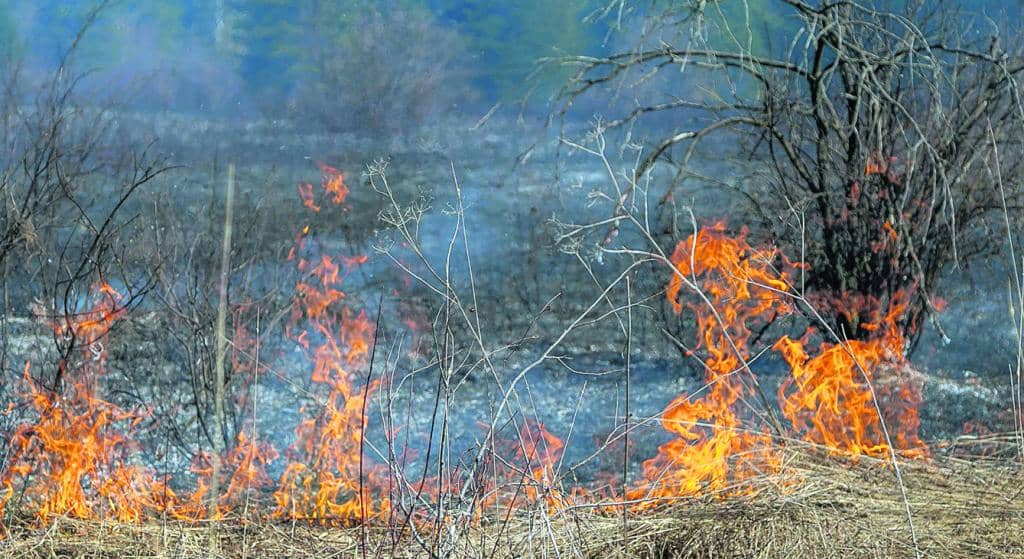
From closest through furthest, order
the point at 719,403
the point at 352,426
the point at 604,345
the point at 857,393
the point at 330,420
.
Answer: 1. the point at 352,426
2. the point at 719,403
3. the point at 857,393
4. the point at 330,420
5. the point at 604,345

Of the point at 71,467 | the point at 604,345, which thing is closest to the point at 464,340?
the point at 604,345

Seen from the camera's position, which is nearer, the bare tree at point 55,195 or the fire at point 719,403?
the fire at point 719,403

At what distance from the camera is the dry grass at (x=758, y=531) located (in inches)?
127

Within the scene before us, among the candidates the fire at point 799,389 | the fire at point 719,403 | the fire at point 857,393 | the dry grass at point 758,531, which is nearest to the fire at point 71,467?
the dry grass at point 758,531

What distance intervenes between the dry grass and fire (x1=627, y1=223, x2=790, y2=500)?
144 millimetres

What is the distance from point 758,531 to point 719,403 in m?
3.61

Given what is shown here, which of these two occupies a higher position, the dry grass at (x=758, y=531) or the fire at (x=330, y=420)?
the fire at (x=330, y=420)

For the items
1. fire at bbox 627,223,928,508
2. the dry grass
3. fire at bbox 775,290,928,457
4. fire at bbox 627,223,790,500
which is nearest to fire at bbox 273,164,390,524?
the dry grass

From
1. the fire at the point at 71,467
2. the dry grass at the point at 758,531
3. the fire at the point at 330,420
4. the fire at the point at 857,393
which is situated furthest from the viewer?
the fire at the point at 857,393

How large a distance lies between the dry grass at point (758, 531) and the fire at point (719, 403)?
0.14 metres

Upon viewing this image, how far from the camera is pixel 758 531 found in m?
3.26

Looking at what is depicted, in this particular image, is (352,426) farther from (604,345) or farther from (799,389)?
(604,345)

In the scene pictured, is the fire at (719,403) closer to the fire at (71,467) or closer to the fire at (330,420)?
the fire at (330,420)

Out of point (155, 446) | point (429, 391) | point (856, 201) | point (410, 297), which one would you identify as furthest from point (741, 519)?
point (410, 297)
